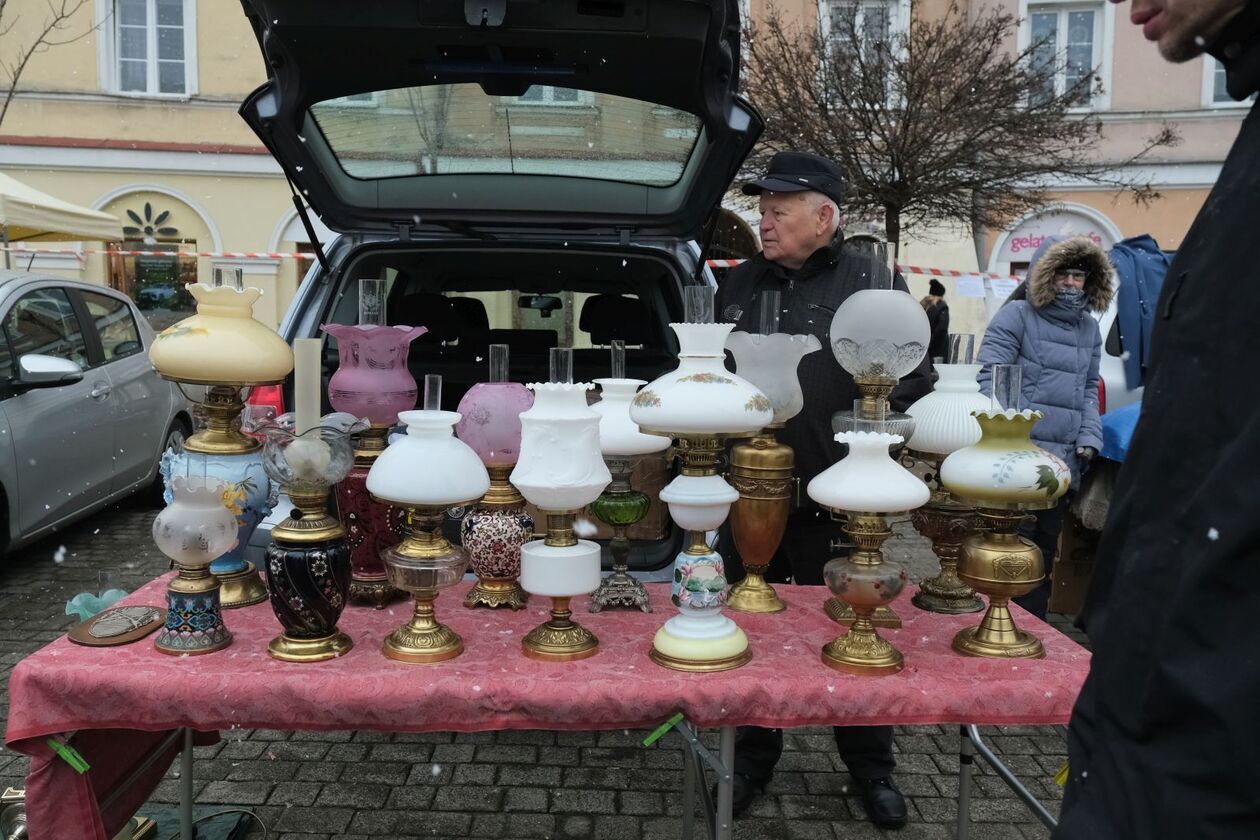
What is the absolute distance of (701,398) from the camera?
1683 mm

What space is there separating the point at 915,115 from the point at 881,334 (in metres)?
7.07

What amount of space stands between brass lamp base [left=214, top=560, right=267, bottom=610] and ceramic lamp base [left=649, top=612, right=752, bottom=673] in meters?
0.91

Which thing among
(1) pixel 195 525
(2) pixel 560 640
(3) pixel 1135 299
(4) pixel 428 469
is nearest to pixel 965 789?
(2) pixel 560 640

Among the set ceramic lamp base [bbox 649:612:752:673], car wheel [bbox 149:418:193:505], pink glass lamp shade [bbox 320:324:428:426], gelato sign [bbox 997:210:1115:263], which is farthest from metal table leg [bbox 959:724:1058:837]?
gelato sign [bbox 997:210:1115:263]

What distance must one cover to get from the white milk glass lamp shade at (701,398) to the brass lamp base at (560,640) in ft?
1.28

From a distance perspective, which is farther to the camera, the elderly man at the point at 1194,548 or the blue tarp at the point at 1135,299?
the blue tarp at the point at 1135,299

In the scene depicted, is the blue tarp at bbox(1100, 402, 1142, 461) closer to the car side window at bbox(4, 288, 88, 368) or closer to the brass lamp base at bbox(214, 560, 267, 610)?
the brass lamp base at bbox(214, 560, 267, 610)

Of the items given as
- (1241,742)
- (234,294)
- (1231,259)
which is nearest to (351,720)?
(234,294)

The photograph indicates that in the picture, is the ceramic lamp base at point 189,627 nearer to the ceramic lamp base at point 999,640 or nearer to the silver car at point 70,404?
the ceramic lamp base at point 999,640

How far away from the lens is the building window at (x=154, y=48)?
41.2 ft

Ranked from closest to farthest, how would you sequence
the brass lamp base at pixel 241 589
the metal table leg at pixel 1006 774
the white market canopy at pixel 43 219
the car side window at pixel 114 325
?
the metal table leg at pixel 1006 774
the brass lamp base at pixel 241 589
the car side window at pixel 114 325
the white market canopy at pixel 43 219

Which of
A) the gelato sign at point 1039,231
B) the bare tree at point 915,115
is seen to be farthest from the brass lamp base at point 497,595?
the gelato sign at point 1039,231

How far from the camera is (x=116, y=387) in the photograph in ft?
16.6

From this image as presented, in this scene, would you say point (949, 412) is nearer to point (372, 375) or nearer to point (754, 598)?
point (754, 598)
